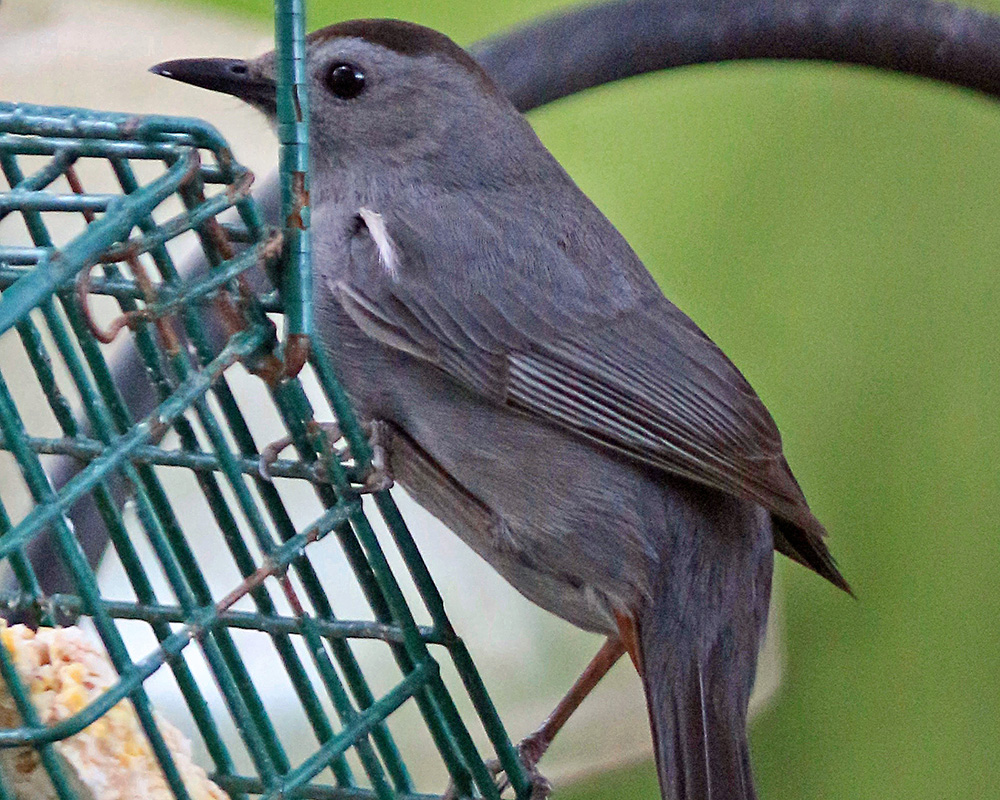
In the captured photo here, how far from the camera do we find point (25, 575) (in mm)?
1553

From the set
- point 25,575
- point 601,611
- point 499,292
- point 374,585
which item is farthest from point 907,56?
point 25,575

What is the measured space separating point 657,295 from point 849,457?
1.95 meters

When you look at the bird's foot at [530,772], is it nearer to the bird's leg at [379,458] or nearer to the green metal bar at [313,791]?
the green metal bar at [313,791]

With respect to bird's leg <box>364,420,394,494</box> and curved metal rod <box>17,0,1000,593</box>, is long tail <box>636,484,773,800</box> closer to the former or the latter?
bird's leg <box>364,420,394,494</box>

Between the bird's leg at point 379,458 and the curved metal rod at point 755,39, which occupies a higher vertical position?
the curved metal rod at point 755,39

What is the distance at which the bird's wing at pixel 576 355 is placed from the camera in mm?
2230

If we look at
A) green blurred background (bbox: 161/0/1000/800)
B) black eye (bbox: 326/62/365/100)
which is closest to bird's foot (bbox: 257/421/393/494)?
black eye (bbox: 326/62/365/100)

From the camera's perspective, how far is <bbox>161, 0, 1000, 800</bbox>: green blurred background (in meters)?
4.11

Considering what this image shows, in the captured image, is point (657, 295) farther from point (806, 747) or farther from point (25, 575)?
point (806, 747)

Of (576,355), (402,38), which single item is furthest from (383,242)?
Answer: (402,38)

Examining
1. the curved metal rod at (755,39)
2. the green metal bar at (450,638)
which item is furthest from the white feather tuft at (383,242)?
the green metal bar at (450,638)

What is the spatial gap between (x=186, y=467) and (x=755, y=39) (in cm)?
123

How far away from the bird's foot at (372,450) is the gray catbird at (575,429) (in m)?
Result: 0.03

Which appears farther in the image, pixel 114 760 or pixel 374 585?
pixel 374 585
